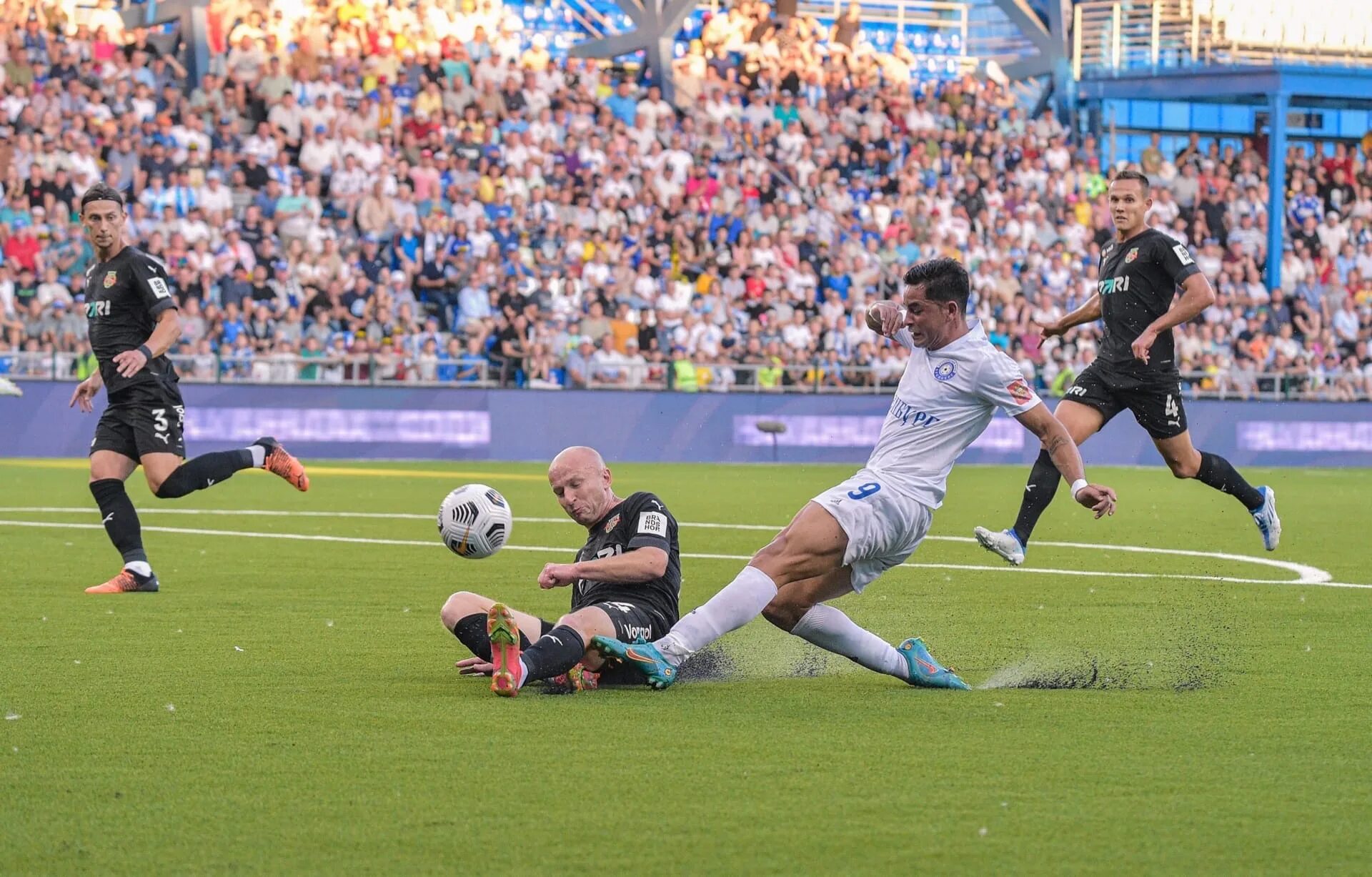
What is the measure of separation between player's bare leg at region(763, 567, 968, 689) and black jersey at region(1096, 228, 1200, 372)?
3929 millimetres

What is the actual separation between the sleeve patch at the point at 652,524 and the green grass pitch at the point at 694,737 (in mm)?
613

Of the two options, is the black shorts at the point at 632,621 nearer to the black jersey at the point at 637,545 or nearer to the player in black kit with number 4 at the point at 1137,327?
the black jersey at the point at 637,545

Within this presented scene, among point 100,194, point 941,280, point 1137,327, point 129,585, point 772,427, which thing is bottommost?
point 772,427

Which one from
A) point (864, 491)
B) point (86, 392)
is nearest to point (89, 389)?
point (86, 392)

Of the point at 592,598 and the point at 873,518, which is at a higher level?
the point at 873,518

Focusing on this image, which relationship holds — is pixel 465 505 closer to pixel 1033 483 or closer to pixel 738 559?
pixel 1033 483

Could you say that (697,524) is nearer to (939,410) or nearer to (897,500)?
(939,410)

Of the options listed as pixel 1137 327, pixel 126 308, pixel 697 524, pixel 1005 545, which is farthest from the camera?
pixel 697 524

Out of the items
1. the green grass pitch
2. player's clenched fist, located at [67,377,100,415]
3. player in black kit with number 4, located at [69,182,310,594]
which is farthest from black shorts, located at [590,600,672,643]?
player's clenched fist, located at [67,377,100,415]

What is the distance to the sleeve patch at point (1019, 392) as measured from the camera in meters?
6.96

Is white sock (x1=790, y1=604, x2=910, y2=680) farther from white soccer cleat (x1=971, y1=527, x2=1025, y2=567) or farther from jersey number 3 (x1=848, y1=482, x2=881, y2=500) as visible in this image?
white soccer cleat (x1=971, y1=527, x2=1025, y2=567)

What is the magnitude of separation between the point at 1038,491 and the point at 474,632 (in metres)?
3.99

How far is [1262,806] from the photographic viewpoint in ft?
16.8

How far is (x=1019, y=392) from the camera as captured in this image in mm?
6969
